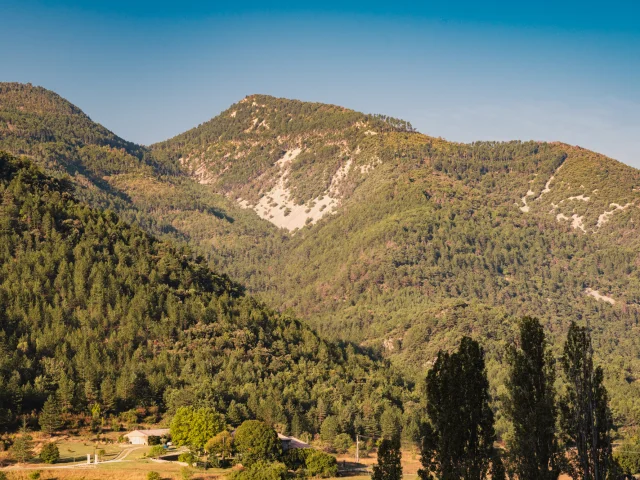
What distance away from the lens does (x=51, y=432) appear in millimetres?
108000

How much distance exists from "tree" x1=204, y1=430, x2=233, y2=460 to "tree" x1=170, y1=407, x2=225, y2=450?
1.51 metres

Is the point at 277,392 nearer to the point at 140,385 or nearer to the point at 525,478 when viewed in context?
the point at 140,385

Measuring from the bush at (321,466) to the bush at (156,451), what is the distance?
20309 mm

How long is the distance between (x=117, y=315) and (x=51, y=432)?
39033 millimetres

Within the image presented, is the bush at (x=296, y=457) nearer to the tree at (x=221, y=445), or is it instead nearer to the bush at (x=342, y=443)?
the tree at (x=221, y=445)

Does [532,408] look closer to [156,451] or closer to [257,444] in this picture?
[257,444]

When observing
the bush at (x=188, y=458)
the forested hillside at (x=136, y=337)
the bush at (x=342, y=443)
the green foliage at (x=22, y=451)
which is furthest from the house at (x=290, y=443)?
the green foliage at (x=22, y=451)

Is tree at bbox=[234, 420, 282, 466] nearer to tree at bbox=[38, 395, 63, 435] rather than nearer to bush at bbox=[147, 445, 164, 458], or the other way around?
bush at bbox=[147, 445, 164, 458]

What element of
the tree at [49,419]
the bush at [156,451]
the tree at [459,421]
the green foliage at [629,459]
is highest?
the tree at [459,421]

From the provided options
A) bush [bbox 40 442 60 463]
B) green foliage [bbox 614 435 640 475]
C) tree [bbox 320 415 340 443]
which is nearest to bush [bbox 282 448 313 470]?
tree [bbox 320 415 340 443]

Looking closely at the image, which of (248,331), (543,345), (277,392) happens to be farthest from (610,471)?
(248,331)

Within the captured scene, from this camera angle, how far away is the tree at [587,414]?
57250 mm

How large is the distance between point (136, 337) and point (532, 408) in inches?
3860

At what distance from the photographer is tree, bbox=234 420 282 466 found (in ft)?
324
